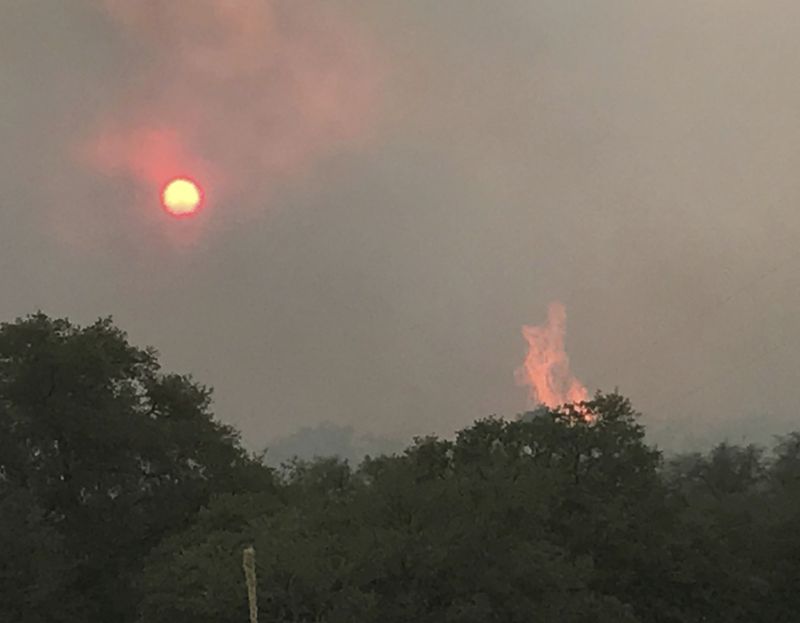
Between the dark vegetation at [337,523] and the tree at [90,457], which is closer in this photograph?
the dark vegetation at [337,523]

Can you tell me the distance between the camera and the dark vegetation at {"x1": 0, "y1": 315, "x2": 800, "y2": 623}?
2295 centimetres

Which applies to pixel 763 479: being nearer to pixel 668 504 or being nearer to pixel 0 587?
pixel 668 504

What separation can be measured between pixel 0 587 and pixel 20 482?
397 centimetres

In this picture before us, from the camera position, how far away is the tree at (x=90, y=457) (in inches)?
1115

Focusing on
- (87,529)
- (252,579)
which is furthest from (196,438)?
(252,579)

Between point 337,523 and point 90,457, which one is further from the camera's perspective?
point 90,457

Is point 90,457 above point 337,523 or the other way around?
above

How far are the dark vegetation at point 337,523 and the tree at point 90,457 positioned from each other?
0.07 metres

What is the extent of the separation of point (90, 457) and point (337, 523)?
10533 millimetres

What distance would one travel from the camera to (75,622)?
2656 centimetres

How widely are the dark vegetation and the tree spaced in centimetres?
7

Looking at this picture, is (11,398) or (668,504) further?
(668,504)

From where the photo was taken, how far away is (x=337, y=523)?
25.8 meters

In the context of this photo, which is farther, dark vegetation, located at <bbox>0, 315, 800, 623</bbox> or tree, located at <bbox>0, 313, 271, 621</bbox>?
tree, located at <bbox>0, 313, 271, 621</bbox>
